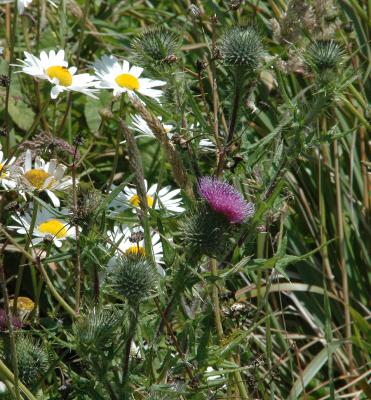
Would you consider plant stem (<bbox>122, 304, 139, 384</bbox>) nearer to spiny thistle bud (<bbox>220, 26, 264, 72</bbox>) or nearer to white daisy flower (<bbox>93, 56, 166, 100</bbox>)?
spiny thistle bud (<bbox>220, 26, 264, 72</bbox>)

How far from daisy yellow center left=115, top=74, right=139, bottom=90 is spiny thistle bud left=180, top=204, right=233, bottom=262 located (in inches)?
34.7

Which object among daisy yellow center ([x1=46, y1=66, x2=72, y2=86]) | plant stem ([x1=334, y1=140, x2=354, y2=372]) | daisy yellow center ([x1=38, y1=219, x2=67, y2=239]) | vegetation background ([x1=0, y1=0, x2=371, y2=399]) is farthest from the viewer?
plant stem ([x1=334, y1=140, x2=354, y2=372])

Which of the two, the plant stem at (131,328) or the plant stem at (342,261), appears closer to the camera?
the plant stem at (131,328)

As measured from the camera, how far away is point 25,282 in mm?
2766

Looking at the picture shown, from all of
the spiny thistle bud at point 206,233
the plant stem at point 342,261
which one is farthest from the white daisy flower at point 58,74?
the plant stem at point 342,261

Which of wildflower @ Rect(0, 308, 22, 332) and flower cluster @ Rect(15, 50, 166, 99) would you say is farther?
flower cluster @ Rect(15, 50, 166, 99)

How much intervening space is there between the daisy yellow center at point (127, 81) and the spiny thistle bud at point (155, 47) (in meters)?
0.44

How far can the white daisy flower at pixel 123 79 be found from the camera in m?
2.27

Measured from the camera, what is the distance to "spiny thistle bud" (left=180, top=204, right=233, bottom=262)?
1447mm

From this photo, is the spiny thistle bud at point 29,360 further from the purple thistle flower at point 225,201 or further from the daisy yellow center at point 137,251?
the purple thistle flower at point 225,201

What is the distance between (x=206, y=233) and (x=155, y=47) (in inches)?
21.5

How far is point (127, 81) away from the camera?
2344 mm

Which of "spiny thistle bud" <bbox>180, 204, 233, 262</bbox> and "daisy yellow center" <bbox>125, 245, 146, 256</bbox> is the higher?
"spiny thistle bud" <bbox>180, 204, 233, 262</bbox>

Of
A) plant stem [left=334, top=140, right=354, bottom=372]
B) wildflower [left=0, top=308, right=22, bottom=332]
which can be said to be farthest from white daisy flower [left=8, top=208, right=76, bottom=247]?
plant stem [left=334, top=140, right=354, bottom=372]
